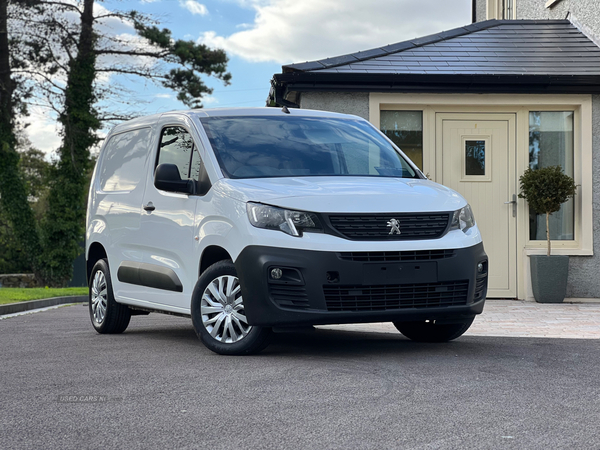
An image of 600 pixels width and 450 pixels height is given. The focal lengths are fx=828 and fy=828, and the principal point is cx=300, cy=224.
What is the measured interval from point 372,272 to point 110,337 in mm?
3228

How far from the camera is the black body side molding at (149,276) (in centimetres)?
680

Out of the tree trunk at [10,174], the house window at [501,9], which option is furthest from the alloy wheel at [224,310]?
the tree trunk at [10,174]

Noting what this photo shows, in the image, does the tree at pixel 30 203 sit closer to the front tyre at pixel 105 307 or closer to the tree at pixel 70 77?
the tree at pixel 70 77

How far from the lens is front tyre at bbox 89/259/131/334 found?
8.02 meters

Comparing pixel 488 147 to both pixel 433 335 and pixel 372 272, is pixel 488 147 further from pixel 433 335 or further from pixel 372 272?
pixel 372 272

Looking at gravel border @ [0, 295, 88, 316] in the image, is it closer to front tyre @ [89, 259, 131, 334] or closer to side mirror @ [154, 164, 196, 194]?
front tyre @ [89, 259, 131, 334]

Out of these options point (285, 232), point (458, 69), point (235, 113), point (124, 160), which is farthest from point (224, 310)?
point (458, 69)

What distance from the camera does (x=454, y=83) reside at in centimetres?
1223

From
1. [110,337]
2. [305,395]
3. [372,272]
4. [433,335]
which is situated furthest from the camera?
[110,337]

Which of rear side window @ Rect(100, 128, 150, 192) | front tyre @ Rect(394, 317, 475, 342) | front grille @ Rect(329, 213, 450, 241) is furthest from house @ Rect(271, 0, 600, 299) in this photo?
front grille @ Rect(329, 213, 450, 241)

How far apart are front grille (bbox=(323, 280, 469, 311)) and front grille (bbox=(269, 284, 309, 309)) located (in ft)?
0.55

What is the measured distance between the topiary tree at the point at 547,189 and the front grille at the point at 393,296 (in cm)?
608

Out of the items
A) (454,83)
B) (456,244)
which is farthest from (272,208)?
(454,83)

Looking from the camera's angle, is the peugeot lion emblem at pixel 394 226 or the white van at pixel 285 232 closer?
the white van at pixel 285 232
